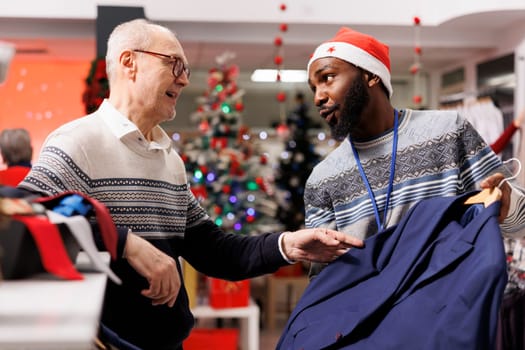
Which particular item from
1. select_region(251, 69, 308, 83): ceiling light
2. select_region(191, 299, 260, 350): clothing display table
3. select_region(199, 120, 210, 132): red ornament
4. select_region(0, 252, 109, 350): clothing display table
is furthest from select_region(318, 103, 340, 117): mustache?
select_region(251, 69, 308, 83): ceiling light

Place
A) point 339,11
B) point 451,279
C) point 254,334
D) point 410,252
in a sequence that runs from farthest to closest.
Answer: point 339,11
point 254,334
point 410,252
point 451,279

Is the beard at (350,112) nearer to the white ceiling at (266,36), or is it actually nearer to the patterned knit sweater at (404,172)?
Result: the patterned knit sweater at (404,172)

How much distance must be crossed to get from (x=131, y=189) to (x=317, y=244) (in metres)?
0.52

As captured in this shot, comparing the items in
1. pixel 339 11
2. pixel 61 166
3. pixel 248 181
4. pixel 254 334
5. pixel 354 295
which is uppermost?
pixel 339 11

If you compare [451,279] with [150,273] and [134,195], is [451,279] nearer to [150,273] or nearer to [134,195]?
[150,273]

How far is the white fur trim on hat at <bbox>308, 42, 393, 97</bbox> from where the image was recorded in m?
2.28

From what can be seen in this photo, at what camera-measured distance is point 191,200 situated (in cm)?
210

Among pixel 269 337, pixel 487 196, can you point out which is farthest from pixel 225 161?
pixel 487 196

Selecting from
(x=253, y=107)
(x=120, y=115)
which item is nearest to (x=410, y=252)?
(x=120, y=115)

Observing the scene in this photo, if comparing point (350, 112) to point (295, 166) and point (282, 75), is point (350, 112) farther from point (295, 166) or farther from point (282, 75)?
point (282, 75)

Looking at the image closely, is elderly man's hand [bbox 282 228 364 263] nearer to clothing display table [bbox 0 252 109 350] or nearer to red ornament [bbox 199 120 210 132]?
clothing display table [bbox 0 252 109 350]

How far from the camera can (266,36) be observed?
23.2 feet

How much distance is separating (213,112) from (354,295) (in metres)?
5.14

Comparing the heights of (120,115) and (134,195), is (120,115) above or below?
above
